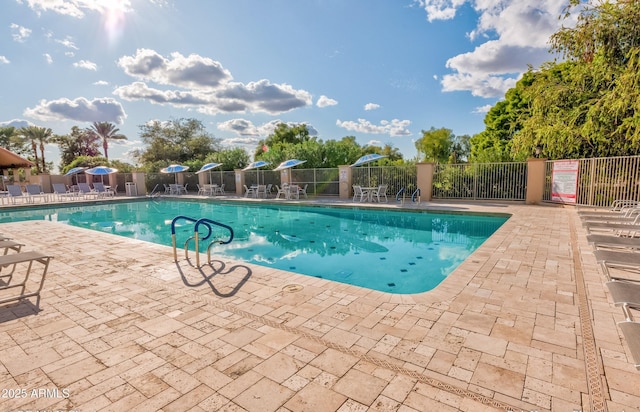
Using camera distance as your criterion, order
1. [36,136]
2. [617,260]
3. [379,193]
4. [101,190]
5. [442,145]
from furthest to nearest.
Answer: [442,145], [36,136], [101,190], [379,193], [617,260]

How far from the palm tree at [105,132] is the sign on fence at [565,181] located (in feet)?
144

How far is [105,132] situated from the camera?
38.2 meters

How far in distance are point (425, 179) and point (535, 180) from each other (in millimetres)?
4119

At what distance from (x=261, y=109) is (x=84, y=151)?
2404 cm

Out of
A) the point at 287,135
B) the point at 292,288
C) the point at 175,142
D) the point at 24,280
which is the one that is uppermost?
the point at 287,135

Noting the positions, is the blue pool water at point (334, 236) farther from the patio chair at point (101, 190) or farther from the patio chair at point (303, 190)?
the patio chair at point (101, 190)

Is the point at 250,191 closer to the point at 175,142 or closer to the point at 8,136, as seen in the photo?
the point at 175,142

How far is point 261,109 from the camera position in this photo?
109 feet

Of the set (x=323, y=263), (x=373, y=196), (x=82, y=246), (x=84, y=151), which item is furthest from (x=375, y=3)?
(x=84, y=151)

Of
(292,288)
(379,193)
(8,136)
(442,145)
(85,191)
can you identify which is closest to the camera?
(292,288)

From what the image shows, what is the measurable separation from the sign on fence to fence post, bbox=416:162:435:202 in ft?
14.6


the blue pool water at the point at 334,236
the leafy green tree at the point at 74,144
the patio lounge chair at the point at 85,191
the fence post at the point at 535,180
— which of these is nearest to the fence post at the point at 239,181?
the blue pool water at the point at 334,236

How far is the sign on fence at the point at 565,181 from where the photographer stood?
11062 millimetres

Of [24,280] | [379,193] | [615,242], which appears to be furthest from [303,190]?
[615,242]
